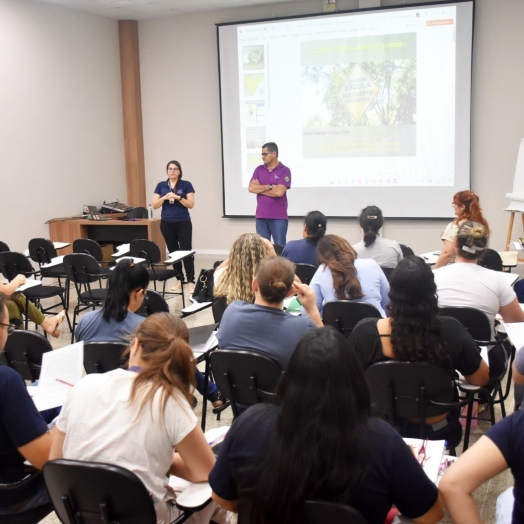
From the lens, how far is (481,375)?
8.25 ft

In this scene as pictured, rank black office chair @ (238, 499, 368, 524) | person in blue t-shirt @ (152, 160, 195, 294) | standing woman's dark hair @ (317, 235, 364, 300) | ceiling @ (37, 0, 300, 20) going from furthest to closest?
ceiling @ (37, 0, 300, 20)
person in blue t-shirt @ (152, 160, 195, 294)
standing woman's dark hair @ (317, 235, 364, 300)
black office chair @ (238, 499, 368, 524)

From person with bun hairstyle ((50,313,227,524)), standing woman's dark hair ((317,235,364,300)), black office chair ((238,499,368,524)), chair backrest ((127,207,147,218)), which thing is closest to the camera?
black office chair ((238,499,368,524))

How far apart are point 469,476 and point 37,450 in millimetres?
1278

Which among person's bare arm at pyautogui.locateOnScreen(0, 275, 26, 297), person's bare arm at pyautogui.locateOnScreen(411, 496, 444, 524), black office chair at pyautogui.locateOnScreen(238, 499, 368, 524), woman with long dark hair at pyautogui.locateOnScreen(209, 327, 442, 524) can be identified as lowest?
person's bare arm at pyautogui.locateOnScreen(411, 496, 444, 524)

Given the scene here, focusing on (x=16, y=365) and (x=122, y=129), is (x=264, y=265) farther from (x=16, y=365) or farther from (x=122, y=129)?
(x=122, y=129)

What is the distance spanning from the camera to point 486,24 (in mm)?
7379

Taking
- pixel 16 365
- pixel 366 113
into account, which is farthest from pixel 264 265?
pixel 366 113

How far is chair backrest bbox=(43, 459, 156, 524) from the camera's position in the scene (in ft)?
5.35

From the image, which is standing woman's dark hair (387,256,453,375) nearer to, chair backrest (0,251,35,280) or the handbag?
the handbag

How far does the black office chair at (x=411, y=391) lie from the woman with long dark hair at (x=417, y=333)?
0.05 metres

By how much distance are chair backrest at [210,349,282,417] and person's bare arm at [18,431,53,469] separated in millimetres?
895

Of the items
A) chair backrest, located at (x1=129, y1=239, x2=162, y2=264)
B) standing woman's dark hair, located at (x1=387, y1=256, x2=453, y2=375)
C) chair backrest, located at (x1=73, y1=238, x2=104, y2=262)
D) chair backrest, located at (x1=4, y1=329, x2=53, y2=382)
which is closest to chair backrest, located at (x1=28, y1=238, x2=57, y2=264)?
chair backrest, located at (x1=73, y1=238, x2=104, y2=262)

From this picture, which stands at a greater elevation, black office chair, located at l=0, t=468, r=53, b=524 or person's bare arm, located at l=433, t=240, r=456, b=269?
person's bare arm, located at l=433, t=240, r=456, b=269

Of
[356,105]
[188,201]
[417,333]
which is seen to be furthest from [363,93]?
[417,333]
